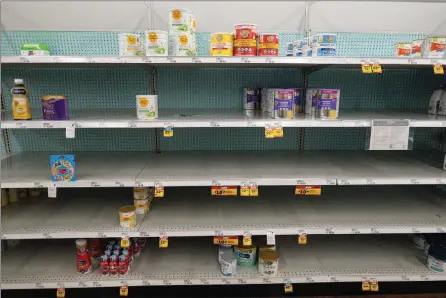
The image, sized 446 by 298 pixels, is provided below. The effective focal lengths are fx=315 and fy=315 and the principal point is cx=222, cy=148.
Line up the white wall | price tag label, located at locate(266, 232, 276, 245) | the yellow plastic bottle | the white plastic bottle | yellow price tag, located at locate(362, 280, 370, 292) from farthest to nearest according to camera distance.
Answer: the white wall, the white plastic bottle, yellow price tag, located at locate(362, 280, 370, 292), price tag label, located at locate(266, 232, 276, 245), the yellow plastic bottle

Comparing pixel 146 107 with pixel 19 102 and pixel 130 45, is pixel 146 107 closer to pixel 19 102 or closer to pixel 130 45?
pixel 130 45

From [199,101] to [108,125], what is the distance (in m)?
0.91

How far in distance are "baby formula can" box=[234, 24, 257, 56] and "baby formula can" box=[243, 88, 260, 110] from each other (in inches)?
19.9

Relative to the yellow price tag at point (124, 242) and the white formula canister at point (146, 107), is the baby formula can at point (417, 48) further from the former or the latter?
the yellow price tag at point (124, 242)

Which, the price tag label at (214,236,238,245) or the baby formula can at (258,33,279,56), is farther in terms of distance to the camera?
the price tag label at (214,236,238,245)

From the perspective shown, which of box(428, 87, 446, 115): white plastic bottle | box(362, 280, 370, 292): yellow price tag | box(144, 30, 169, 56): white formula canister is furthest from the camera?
box(428, 87, 446, 115): white plastic bottle

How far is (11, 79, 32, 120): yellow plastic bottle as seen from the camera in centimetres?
189

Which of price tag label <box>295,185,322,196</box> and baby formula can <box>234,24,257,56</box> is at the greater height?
baby formula can <box>234,24,257,56</box>

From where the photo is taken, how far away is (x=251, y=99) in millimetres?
2357

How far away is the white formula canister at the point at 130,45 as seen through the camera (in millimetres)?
1830

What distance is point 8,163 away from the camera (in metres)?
2.30

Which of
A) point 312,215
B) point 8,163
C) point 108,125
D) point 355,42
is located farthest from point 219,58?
point 8,163

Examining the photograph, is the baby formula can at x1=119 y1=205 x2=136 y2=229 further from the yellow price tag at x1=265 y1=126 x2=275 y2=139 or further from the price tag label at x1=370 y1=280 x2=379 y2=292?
the price tag label at x1=370 y1=280 x2=379 y2=292

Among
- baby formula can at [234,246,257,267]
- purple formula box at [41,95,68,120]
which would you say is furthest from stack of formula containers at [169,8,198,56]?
baby formula can at [234,246,257,267]
